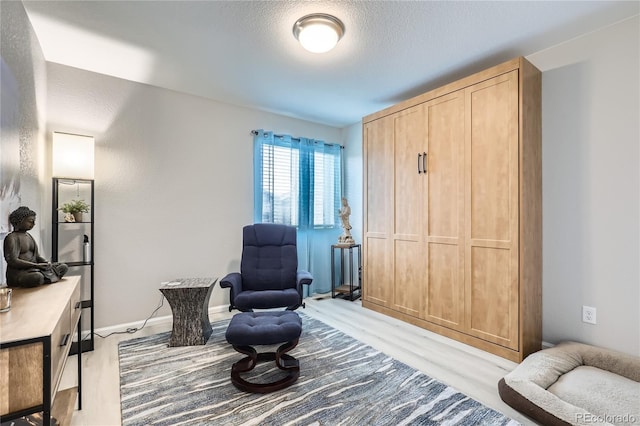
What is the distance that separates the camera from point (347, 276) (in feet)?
15.0

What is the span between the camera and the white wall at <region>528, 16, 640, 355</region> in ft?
6.93

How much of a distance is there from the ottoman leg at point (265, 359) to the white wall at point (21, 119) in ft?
4.51

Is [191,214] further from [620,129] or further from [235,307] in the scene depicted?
[620,129]

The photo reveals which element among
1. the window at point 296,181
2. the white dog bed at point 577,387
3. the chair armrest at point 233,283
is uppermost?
the window at point 296,181

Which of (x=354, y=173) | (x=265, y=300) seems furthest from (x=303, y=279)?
(x=354, y=173)

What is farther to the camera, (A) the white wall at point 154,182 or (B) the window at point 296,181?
(B) the window at point 296,181

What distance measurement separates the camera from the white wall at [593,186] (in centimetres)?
211

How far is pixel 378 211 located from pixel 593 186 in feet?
6.13

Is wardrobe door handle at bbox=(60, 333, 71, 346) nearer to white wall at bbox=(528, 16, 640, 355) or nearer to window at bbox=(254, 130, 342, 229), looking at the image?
window at bbox=(254, 130, 342, 229)

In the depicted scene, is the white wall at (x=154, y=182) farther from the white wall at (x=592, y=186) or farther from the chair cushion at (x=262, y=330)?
the white wall at (x=592, y=186)

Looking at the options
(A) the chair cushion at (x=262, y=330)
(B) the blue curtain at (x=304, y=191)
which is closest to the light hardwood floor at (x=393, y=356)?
(A) the chair cushion at (x=262, y=330)

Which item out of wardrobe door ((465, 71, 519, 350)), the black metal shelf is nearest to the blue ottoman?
the black metal shelf

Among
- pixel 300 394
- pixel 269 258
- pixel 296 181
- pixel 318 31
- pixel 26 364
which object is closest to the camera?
pixel 26 364

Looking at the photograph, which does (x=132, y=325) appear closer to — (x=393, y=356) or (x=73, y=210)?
(x=73, y=210)
